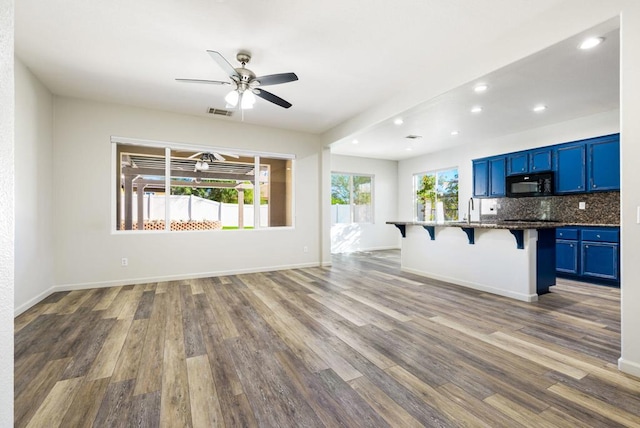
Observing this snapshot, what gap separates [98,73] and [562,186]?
24.3 feet

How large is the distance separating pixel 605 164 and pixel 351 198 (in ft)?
17.9

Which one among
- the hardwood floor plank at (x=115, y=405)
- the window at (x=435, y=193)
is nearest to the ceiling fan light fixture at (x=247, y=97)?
the hardwood floor plank at (x=115, y=405)

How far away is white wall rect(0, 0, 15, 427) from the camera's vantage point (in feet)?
3.00

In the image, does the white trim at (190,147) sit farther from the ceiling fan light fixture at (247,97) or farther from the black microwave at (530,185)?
the black microwave at (530,185)

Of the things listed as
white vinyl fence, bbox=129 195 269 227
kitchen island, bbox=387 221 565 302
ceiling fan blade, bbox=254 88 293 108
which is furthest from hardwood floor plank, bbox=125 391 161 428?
kitchen island, bbox=387 221 565 302

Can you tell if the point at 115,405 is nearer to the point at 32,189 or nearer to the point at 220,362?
the point at 220,362

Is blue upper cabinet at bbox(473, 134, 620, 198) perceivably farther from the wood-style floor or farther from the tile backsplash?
Result: the wood-style floor

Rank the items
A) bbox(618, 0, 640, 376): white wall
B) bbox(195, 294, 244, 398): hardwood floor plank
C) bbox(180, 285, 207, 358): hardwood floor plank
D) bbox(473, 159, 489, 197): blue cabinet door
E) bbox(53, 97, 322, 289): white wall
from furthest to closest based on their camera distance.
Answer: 1. bbox(473, 159, 489, 197): blue cabinet door
2. bbox(53, 97, 322, 289): white wall
3. bbox(180, 285, 207, 358): hardwood floor plank
4. bbox(618, 0, 640, 376): white wall
5. bbox(195, 294, 244, 398): hardwood floor plank

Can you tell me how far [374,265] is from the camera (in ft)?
20.4

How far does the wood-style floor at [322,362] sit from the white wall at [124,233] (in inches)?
31.8

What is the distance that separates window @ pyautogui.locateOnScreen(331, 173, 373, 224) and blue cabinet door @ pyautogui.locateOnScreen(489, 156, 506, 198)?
3343 mm

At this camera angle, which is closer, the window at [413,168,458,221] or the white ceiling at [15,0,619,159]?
the white ceiling at [15,0,619,159]

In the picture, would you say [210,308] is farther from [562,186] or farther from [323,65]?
[562,186]

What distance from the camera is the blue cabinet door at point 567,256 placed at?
4.96 metres
